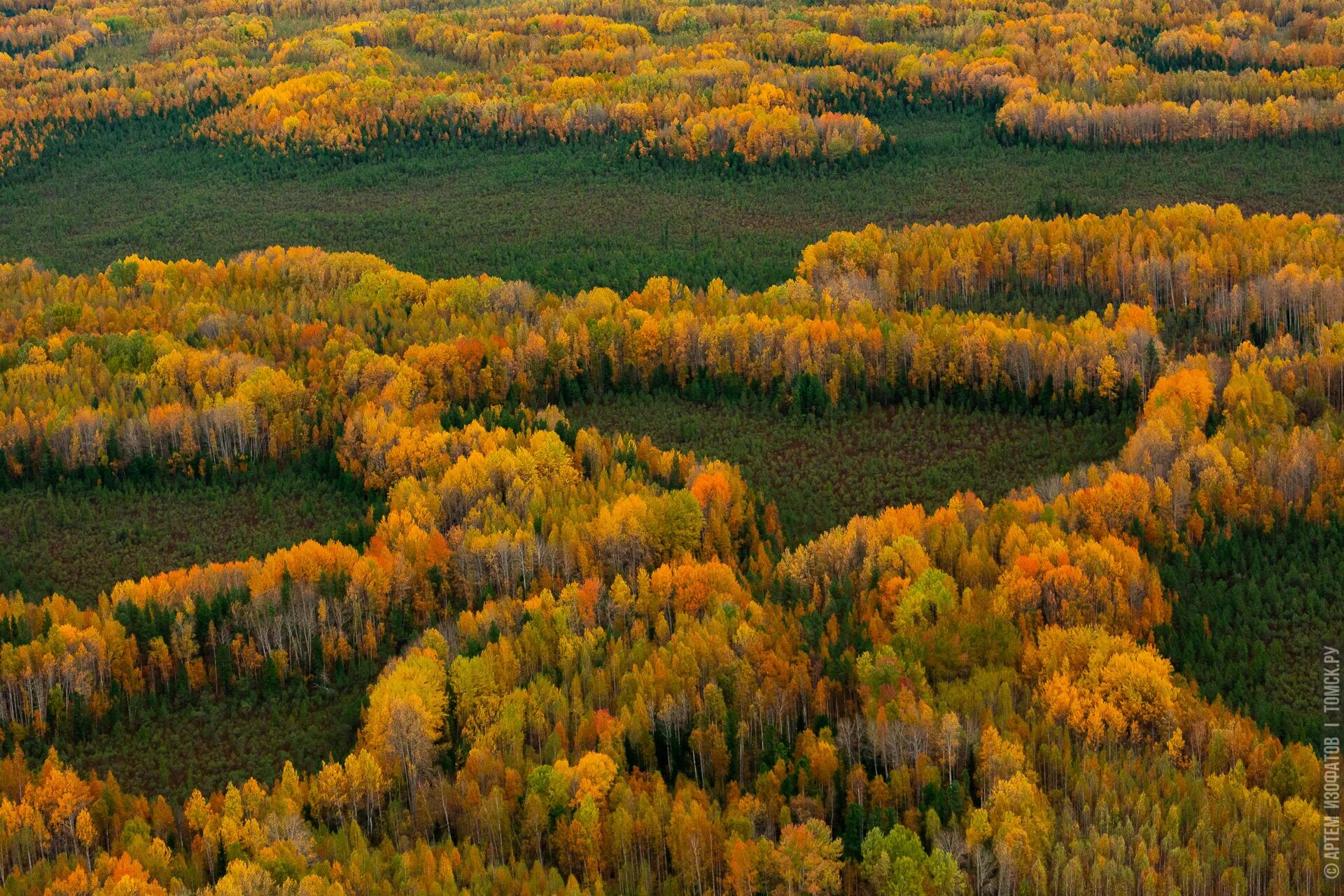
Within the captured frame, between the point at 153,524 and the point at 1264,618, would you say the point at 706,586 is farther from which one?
the point at 153,524

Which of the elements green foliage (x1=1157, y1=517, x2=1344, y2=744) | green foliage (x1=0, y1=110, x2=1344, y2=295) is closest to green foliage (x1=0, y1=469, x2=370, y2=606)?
green foliage (x1=0, y1=110, x2=1344, y2=295)

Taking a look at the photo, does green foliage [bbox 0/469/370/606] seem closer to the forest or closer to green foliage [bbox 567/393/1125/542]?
the forest

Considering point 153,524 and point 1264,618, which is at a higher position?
point 153,524

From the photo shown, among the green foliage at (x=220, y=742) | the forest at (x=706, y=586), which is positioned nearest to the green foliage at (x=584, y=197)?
the forest at (x=706, y=586)

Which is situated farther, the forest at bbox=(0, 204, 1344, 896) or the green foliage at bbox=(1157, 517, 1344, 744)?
the green foliage at bbox=(1157, 517, 1344, 744)

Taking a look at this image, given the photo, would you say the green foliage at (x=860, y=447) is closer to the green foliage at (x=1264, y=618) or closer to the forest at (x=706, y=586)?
the forest at (x=706, y=586)

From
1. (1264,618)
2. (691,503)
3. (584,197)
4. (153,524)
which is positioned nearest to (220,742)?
(153,524)
